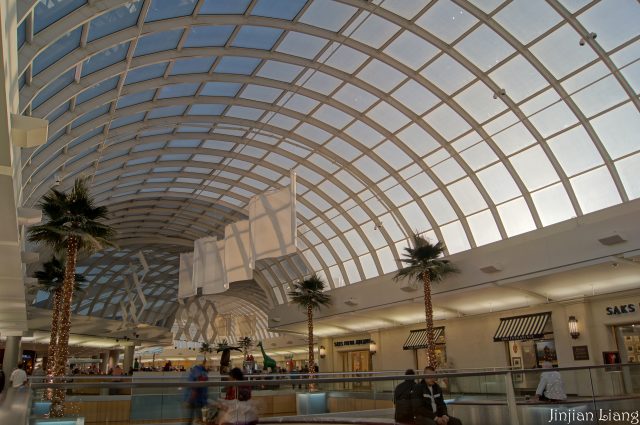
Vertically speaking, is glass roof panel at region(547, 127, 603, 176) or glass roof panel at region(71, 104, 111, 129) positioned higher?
glass roof panel at region(71, 104, 111, 129)

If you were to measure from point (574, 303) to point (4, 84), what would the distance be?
27098mm

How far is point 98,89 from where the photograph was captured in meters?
22.4

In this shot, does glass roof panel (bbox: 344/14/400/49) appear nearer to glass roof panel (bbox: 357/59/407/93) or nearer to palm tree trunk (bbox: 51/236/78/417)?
glass roof panel (bbox: 357/59/407/93)

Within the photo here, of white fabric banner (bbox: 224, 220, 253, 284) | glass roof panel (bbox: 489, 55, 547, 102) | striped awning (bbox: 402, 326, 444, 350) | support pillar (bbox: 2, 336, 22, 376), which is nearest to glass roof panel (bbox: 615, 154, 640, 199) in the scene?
glass roof panel (bbox: 489, 55, 547, 102)

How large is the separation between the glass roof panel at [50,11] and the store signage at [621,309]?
25.7m

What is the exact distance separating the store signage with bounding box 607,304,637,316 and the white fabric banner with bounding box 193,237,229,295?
21.0m

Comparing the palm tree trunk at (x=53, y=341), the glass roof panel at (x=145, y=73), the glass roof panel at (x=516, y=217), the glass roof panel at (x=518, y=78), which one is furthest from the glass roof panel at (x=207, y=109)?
the glass roof panel at (x=516, y=217)

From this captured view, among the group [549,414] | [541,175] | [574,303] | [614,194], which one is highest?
[541,175]

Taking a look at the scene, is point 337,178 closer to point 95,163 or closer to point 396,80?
point 396,80

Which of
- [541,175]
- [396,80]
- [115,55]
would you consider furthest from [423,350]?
[115,55]

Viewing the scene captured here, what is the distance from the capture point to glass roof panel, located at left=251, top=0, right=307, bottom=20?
21.7 metres

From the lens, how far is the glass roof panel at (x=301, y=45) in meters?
24.2

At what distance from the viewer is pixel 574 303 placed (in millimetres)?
26844

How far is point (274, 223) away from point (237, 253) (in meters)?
6.18
